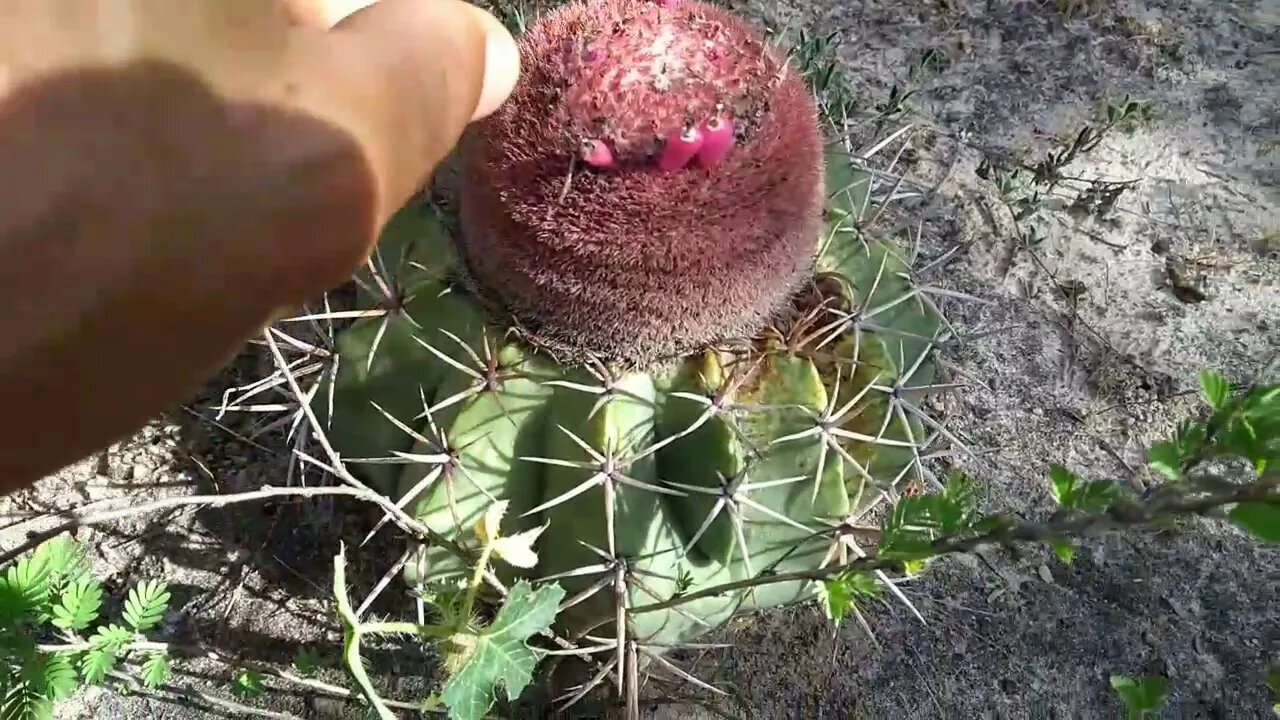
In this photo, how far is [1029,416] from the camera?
1919 millimetres

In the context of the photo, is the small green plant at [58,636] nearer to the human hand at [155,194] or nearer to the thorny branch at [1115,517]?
the human hand at [155,194]

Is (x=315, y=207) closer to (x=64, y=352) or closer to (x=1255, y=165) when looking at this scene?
(x=64, y=352)

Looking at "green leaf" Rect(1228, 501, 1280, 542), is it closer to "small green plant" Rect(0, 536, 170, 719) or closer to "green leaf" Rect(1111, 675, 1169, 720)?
"green leaf" Rect(1111, 675, 1169, 720)

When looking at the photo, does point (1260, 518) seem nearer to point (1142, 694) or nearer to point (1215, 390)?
point (1215, 390)

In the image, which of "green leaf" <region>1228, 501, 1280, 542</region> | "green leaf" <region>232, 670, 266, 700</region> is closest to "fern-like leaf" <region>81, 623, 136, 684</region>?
"green leaf" <region>232, 670, 266, 700</region>

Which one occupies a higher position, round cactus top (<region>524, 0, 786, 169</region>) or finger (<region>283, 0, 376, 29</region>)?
finger (<region>283, 0, 376, 29</region>)

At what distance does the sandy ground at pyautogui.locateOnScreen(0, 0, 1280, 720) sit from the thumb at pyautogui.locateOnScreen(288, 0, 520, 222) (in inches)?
46.1

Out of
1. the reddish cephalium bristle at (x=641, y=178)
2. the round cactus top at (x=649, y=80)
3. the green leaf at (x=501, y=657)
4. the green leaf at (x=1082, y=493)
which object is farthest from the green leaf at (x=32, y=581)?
the green leaf at (x=1082, y=493)

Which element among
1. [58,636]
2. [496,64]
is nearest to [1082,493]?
[496,64]

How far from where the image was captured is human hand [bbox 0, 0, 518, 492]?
0.46 metres

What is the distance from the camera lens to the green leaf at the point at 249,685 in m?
1.40

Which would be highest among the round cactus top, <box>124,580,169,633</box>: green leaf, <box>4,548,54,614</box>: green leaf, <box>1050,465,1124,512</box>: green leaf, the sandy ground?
the round cactus top

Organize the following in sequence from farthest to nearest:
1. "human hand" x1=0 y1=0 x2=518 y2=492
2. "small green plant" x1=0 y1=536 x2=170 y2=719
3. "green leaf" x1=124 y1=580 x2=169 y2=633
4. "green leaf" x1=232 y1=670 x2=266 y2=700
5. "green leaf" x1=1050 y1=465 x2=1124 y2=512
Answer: "green leaf" x1=232 y1=670 x2=266 y2=700 < "green leaf" x1=124 y1=580 x2=169 y2=633 < "small green plant" x1=0 y1=536 x2=170 y2=719 < "green leaf" x1=1050 y1=465 x2=1124 y2=512 < "human hand" x1=0 y1=0 x2=518 y2=492

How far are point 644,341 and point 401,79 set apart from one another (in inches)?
23.3
